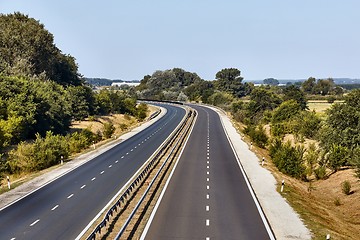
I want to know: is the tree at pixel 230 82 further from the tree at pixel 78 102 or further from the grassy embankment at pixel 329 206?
the grassy embankment at pixel 329 206

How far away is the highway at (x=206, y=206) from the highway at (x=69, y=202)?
3.93 metres

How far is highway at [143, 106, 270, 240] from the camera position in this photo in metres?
18.9

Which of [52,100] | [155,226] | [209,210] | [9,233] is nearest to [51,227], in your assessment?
[9,233]

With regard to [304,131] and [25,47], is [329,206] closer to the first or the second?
[304,131]

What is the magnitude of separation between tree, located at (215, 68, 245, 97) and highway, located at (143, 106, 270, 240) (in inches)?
5836

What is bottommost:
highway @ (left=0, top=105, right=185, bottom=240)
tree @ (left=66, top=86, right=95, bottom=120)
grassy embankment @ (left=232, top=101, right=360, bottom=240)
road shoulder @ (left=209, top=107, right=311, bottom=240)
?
grassy embankment @ (left=232, top=101, right=360, bottom=240)

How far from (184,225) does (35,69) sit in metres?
71.1

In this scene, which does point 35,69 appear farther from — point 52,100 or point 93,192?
point 93,192

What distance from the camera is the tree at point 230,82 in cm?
18588

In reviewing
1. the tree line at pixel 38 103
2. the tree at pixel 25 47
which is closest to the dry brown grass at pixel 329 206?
the tree line at pixel 38 103

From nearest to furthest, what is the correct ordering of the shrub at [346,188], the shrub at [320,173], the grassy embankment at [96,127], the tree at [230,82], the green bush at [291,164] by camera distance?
the grassy embankment at [96,127] → the shrub at [346,188] → the green bush at [291,164] → the shrub at [320,173] → the tree at [230,82]

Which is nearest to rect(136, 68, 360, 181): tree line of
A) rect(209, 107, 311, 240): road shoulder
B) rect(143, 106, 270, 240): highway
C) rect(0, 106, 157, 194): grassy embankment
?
rect(209, 107, 311, 240): road shoulder

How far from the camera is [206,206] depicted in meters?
23.3

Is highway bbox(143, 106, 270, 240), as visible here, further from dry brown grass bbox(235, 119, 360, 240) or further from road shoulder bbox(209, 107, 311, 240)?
dry brown grass bbox(235, 119, 360, 240)
